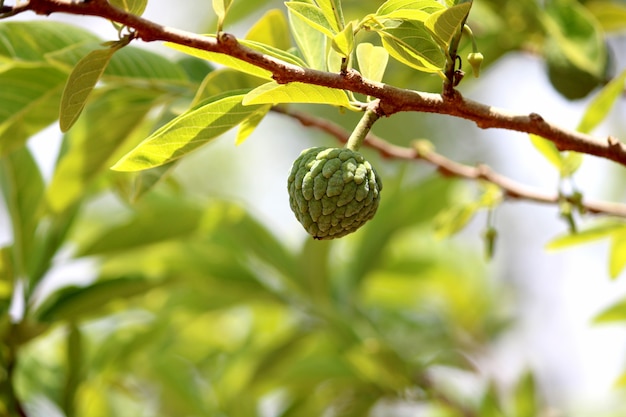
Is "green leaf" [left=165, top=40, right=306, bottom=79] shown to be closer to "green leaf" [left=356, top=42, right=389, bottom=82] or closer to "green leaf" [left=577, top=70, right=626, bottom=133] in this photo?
"green leaf" [left=356, top=42, right=389, bottom=82]

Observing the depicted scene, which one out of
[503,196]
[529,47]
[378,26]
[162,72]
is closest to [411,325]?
[529,47]

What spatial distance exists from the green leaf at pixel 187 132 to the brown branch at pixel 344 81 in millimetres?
131

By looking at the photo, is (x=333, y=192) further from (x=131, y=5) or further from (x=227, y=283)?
(x=227, y=283)

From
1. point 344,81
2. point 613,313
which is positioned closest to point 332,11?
point 344,81

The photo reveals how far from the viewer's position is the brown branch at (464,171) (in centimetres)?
Answer: 181

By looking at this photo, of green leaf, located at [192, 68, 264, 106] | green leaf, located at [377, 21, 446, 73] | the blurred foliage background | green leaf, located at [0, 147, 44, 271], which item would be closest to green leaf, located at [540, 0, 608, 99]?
the blurred foliage background

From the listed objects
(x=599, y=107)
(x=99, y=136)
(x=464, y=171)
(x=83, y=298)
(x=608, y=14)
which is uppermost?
(x=608, y=14)

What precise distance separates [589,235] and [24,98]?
128cm

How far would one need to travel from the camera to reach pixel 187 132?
4.06 ft

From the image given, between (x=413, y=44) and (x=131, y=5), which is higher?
(x=413, y=44)

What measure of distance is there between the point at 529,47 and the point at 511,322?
1477mm

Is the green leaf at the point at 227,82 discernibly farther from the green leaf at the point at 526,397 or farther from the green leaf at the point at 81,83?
the green leaf at the point at 526,397

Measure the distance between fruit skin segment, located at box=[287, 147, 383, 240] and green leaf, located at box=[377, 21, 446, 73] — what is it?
0.17 metres

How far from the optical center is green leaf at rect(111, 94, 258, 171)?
3.97 ft
